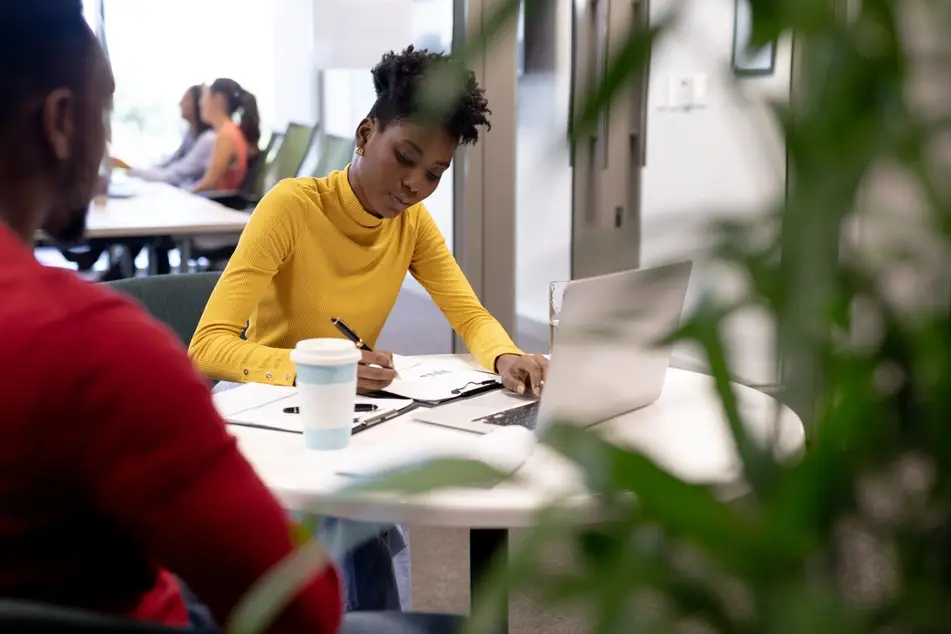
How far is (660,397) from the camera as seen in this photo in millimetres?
1701

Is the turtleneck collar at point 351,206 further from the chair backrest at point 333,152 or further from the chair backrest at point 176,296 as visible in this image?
the chair backrest at point 333,152

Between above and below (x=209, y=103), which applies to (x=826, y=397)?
below

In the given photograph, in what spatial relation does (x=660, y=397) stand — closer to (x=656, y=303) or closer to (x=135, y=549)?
(x=135, y=549)

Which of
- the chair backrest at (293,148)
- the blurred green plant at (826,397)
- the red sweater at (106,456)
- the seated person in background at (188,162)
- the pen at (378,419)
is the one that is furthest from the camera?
the seated person in background at (188,162)

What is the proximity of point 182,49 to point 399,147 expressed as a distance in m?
2.13

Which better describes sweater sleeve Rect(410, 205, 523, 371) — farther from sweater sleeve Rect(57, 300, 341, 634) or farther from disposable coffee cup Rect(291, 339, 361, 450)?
sweater sleeve Rect(57, 300, 341, 634)

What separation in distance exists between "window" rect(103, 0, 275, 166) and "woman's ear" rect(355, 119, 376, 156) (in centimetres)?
162

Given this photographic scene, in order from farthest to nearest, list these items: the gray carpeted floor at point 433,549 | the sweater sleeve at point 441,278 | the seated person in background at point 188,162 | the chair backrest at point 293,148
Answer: the seated person in background at point 188,162 → the chair backrest at point 293,148 → the gray carpeted floor at point 433,549 → the sweater sleeve at point 441,278

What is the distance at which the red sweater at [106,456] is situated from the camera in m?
0.75

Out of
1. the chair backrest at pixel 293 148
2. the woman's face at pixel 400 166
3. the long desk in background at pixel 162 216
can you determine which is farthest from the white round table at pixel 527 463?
the long desk in background at pixel 162 216

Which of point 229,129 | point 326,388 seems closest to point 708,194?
point 326,388

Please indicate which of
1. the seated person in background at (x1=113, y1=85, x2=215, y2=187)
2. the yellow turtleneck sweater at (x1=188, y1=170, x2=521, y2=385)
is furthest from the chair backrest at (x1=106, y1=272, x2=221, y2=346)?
the seated person in background at (x1=113, y1=85, x2=215, y2=187)

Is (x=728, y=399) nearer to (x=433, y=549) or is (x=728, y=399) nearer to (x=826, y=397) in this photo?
(x=826, y=397)

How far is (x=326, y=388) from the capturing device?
1.34 meters
